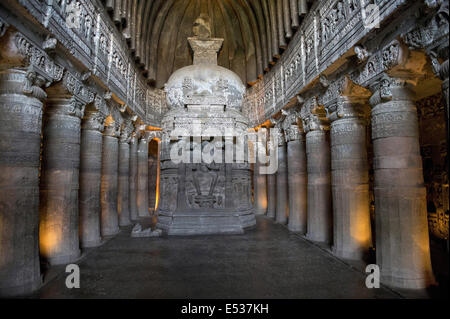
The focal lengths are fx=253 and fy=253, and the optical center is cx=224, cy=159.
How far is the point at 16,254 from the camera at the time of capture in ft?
14.8

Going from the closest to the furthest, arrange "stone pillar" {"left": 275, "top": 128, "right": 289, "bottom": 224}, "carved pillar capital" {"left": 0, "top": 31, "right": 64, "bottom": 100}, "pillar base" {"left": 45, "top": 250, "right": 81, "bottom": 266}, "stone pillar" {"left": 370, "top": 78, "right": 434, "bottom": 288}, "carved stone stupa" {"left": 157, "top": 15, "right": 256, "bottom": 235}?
1. "carved pillar capital" {"left": 0, "top": 31, "right": 64, "bottom": 100}
2. "stone pillar" {"left": 370, "top": 78, "right": 434, "bottom": 288}
3. "pillar base" {"left": 45, "top": 250, "right": 81, "bottom": 266}
4. "carved stone stupa" {"left": 157, "top": 15, "right": 256, "bottom": 235}
5. "stone pillar" {"left": 275, "top": 128, "right": 289, "bottom": 224}

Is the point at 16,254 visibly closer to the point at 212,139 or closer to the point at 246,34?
the point at 212,139

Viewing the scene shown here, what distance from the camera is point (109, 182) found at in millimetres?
9570

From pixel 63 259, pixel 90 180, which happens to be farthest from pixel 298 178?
pixel 63 259

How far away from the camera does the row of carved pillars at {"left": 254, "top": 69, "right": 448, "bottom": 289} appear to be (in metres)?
4.86

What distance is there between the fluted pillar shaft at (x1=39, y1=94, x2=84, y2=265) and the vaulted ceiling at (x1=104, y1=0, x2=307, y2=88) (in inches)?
183

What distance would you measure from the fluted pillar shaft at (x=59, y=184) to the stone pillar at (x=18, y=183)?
54.4 inches

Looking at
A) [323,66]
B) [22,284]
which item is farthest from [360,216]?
[22,284]

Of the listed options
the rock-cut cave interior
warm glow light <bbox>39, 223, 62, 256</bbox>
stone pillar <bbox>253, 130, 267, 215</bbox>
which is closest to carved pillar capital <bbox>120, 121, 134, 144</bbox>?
the rock-cut cave interior

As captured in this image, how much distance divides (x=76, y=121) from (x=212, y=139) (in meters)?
4.85

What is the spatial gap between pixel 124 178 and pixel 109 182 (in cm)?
216

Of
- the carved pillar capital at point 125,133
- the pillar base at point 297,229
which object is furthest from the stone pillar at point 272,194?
the carved pillar capital at point 125,133

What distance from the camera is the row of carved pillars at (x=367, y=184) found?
15.9 feet

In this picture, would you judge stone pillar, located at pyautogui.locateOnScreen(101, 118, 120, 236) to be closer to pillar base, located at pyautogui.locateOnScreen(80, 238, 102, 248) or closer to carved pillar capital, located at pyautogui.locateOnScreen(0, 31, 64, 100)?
pillar base, located at pyautogui.locateOnScreen(80, 238, 102, 248)
